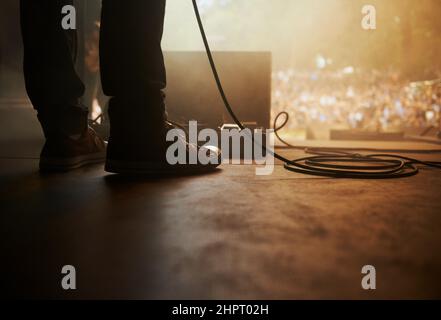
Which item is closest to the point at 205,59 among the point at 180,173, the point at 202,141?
the point at 202,141

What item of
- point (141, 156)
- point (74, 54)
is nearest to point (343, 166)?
point (141, 156)

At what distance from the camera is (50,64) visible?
1205 millimetres

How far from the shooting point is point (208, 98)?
236 cm

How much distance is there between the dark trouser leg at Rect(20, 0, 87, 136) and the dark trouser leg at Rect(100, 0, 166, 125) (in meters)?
0.20

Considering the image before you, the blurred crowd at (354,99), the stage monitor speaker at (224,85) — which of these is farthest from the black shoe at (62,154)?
the blurred crowd at (354,99)

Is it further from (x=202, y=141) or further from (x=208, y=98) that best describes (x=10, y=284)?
(x=208, y=98)

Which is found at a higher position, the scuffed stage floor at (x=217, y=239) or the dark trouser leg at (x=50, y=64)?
the dark trouser leg at (x=50, y=64)

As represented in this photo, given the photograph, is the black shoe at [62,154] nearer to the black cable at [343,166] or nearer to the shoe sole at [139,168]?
the shoe sole at [139,168]

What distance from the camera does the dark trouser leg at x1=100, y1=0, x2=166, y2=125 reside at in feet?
3.41

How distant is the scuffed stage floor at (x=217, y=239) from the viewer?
45cm

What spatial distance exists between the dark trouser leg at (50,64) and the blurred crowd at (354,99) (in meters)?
3.55

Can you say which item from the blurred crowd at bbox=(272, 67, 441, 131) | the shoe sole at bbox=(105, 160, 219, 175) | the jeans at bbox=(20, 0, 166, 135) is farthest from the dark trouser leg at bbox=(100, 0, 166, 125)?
the blurred crowd at bbox=(272, 67, 441, 131)
